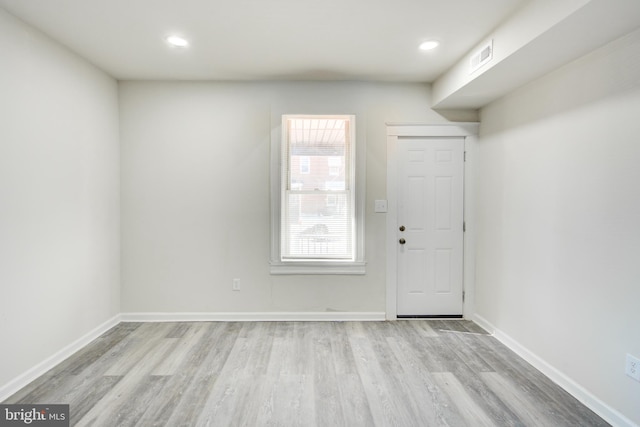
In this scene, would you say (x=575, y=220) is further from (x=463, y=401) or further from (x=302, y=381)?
(x=302, y=381)

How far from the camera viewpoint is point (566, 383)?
2232 mm

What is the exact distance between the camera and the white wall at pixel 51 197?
84.2 inches

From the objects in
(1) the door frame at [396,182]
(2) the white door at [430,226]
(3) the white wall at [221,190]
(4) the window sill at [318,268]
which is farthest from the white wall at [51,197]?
(2) the white door at [430,226]

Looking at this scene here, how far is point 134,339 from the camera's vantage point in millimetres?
2994

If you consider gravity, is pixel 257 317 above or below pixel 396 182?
below

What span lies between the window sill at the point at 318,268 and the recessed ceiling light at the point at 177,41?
220 centimetres

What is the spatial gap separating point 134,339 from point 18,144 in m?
1.89

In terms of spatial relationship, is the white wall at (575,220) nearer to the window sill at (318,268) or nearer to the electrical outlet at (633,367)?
the electrical outlet at (633,367)

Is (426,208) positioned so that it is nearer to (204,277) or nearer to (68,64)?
(204,277)

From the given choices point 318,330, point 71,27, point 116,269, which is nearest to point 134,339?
point 116,269

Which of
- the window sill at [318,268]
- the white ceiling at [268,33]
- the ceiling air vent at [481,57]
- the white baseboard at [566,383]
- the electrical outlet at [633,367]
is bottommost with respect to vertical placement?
the white baseboard at [566,383]

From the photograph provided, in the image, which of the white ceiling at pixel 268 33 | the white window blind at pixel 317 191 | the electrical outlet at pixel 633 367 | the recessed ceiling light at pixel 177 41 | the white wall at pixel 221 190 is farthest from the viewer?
the white window blind at pixel 317 191

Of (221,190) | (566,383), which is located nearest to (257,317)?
(221,190)

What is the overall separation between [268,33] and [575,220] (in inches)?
102
